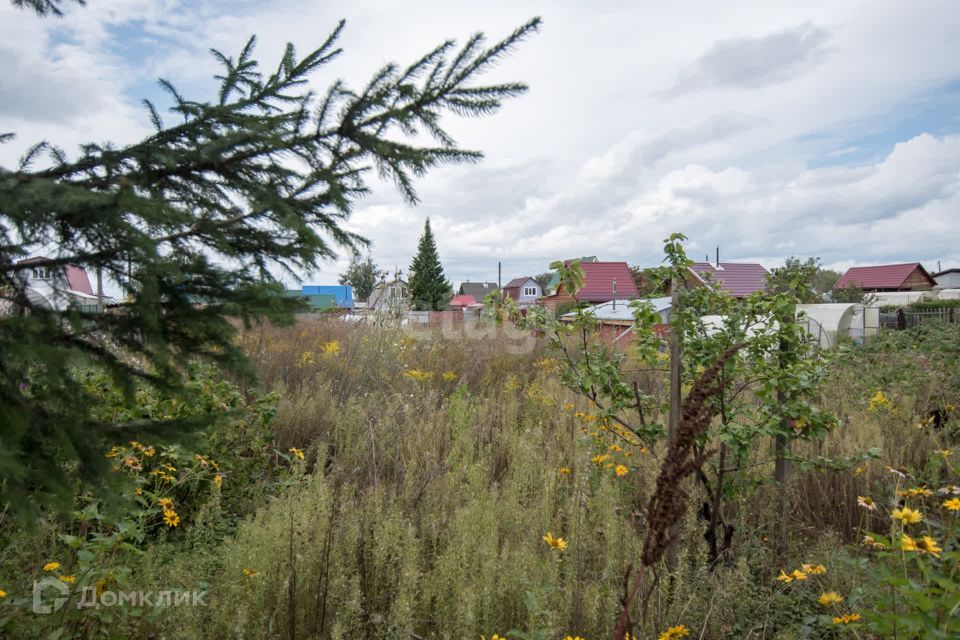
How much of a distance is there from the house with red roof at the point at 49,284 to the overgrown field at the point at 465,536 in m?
0.40

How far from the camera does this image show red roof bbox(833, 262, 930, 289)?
43.0 m

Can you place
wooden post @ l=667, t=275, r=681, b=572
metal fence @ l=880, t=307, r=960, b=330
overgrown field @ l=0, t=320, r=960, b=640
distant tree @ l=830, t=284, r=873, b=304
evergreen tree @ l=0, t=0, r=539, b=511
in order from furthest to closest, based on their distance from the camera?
distant tree @ l=830, t=284, r=873, b=304 < metal fence @ l=880, t=307, r=960, b=330 < wooden post @ l=667, t=275, r=681, b=572 < overgrown field @ l=0, t=320, r=960, b=640 < evergreen tree @ l=0, t=0, r=539, b=511

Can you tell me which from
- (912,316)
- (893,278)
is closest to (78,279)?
(912,316)

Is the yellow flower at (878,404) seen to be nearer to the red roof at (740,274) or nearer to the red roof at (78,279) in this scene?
the red roof at (78,279)

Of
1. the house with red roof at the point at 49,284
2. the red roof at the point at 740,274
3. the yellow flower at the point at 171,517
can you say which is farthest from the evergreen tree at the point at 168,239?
the red roof at the point at 740,274

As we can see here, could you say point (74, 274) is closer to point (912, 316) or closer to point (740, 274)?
point (912, 316)

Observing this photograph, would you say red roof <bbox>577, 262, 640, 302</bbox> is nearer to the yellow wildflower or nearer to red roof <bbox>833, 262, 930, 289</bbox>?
red roof <bbox>833, 262, 930, 289</bbox>

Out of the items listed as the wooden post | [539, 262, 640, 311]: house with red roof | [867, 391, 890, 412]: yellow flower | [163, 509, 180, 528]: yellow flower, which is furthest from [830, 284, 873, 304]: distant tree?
[163, 509, 180, 528]: yellow flower

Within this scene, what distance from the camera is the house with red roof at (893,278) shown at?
43.0m

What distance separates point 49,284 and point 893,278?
5236cm

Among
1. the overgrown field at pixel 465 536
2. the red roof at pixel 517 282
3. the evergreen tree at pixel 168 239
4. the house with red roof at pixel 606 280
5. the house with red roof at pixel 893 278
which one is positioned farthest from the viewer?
the red roof at pixel 517 282

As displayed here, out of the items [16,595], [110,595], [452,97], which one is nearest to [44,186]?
[452,97]

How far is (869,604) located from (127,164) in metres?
3.01

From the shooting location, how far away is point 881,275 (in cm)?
4441
